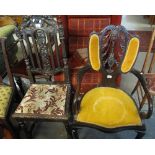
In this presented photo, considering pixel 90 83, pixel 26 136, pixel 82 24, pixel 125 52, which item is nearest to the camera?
pixel 125 52

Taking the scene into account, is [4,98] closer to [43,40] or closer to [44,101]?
[44,101]

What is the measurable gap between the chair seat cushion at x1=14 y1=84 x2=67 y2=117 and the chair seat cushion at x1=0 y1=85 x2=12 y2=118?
0.37 feet

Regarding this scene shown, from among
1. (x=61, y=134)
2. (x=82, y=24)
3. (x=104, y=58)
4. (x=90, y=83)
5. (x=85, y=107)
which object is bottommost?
(x=61, y=134)

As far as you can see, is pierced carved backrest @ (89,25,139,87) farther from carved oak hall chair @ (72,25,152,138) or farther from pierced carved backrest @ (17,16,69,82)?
pierced carved backrest @ (17,16,69,82)

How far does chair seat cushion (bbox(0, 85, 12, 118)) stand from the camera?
138 cm

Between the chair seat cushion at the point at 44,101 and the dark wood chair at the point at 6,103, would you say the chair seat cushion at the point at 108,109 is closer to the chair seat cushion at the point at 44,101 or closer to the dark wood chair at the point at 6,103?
the chair seat cushion at the point at 44,101

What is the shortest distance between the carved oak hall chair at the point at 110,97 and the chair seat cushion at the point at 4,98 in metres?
0.53

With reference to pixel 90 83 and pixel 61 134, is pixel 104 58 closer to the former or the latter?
pixel 90 83

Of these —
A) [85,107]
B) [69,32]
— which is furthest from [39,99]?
[69,32]

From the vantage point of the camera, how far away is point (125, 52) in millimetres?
1280

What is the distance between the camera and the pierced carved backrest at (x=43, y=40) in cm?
134

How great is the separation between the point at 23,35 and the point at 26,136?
0.83 meters
